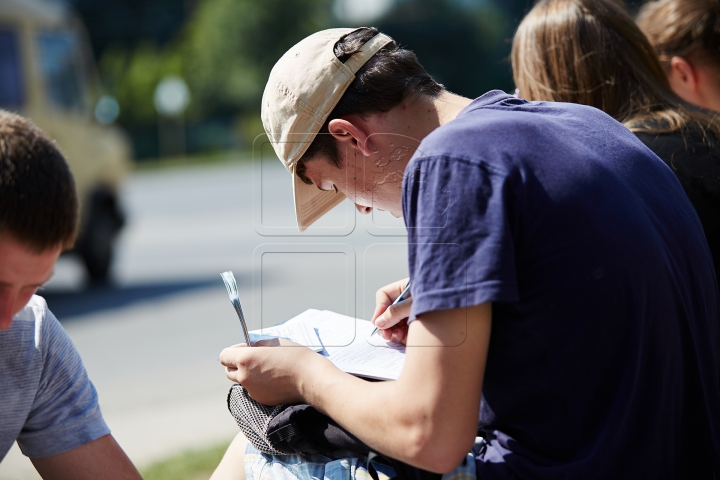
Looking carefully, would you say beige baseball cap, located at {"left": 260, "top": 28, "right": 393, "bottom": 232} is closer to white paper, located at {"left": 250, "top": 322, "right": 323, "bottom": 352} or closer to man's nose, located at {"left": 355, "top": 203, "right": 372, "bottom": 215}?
man's nose, located at {"left": 355, "top": 203, "right": 372, "bottom": 215}

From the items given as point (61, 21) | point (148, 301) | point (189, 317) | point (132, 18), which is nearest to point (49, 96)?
point (61, 21)

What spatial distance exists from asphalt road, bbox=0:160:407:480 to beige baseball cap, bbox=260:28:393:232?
1.36 feet

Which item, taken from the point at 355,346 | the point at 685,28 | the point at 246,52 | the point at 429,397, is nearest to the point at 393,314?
the point at 355,346

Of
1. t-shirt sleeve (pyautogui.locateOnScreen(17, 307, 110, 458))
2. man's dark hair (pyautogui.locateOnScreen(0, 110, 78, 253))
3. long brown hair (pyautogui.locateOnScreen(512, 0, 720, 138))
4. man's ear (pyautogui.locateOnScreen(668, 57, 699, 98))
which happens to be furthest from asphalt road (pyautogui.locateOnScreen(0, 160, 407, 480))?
man's ear (pyautogui.locateOnScreen(668, 57, 699, 98))

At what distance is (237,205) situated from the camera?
1534 centimetres

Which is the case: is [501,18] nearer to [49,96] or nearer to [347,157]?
[49,96]

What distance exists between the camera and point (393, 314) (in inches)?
70.9

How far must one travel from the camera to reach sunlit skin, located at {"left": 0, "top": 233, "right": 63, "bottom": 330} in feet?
4.77

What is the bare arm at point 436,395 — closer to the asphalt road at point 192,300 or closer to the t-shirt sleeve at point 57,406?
the t-shirt sleeve at point 57,406

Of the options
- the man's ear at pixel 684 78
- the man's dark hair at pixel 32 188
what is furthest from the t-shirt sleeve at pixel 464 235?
the man's ear at pixel 684 78

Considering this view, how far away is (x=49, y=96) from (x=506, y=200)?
24.3 ft

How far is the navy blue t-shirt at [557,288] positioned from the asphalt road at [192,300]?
981mm

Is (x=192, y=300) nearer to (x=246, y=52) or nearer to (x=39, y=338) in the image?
(x=39, y=338)

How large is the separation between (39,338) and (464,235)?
0.99 metres
